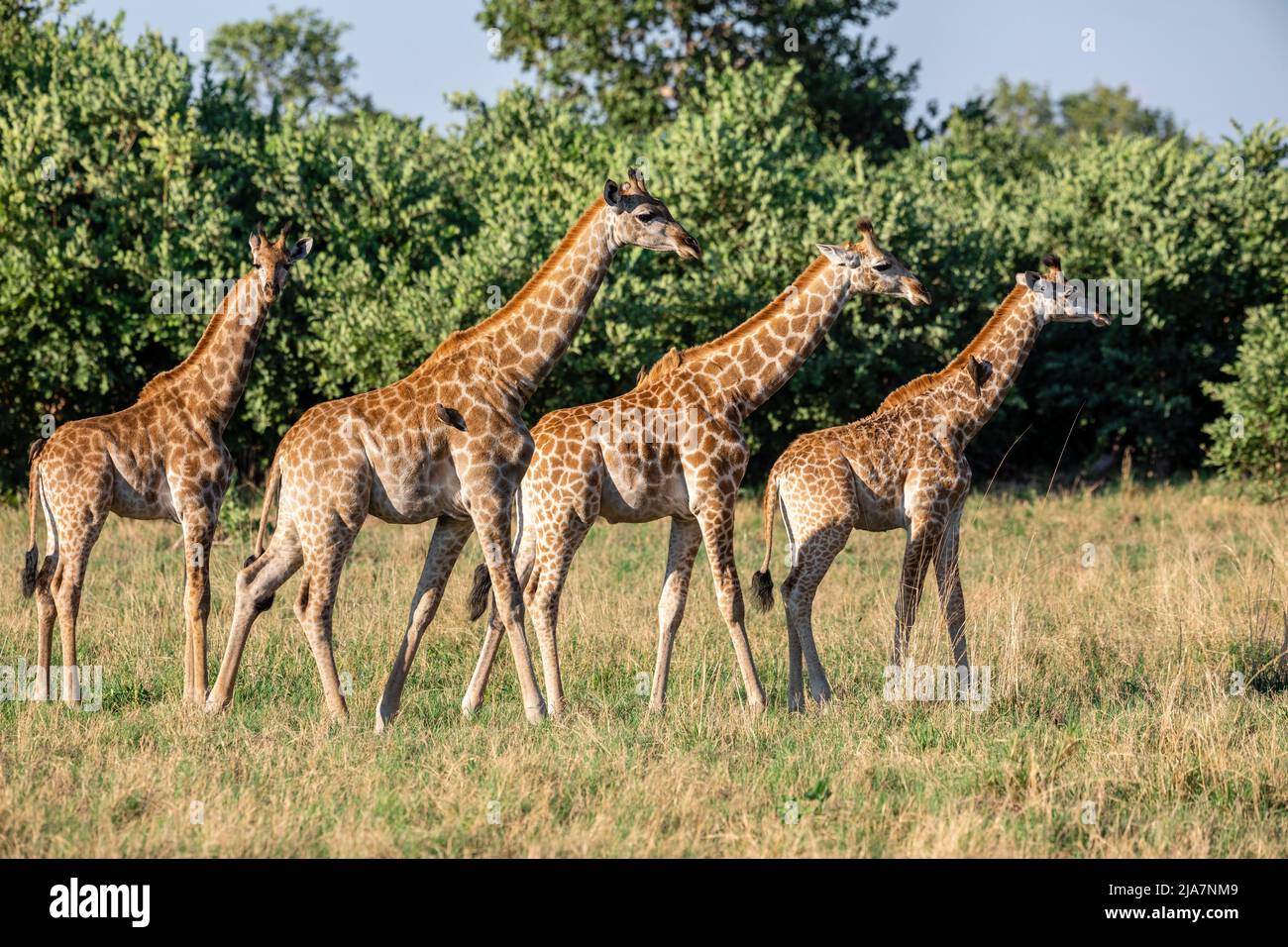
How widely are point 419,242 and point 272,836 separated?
13096 millimetres

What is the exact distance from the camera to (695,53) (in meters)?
29.8

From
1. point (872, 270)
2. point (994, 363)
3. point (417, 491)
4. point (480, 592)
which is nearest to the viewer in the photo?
point (417, 491)

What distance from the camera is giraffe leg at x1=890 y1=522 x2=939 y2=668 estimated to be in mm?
9875

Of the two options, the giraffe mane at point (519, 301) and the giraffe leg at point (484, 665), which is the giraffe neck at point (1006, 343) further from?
the giraffe leg at point (484, 665)

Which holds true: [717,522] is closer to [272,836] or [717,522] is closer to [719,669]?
[719,669]

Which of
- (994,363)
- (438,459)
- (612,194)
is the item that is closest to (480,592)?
(438,459)

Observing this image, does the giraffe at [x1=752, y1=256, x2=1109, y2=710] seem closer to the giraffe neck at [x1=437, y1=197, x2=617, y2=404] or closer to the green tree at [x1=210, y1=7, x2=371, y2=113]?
the giraffe neck at [x1=437, y1=197, x2=617, y2=404]

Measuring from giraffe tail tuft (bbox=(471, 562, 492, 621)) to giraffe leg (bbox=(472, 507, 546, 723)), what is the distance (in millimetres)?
662

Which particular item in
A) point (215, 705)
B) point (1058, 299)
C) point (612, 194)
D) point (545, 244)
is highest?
point (545, 244)

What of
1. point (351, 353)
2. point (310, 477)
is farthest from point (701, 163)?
point (310, 477)

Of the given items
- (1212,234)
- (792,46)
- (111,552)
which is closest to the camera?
(111,552)

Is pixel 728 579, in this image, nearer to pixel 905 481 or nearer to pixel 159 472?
pixel 905 481

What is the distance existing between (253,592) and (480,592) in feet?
5.03
